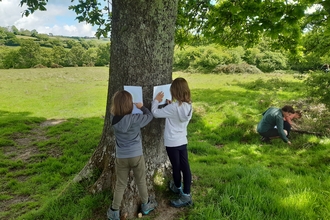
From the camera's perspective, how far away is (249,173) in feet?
13.3

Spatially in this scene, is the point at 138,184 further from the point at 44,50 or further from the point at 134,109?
the point at 44,50

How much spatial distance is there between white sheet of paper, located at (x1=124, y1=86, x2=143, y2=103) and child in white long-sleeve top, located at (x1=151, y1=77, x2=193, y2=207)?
0.22 meters

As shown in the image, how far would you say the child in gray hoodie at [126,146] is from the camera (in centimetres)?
293

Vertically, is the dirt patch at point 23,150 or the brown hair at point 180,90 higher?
the brown hair at point 180,90

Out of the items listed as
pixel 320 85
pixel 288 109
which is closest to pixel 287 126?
pixel 288 109

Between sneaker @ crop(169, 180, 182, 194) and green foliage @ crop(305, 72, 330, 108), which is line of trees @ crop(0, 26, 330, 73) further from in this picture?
sneaker @ crop(169, 180, 182, 194)

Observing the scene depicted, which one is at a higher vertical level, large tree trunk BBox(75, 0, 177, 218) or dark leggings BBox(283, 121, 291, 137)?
large tree trunk BBox(75, 0, 177, 218)

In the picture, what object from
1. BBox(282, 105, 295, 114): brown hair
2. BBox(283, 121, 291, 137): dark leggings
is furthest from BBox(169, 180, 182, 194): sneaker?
BBox(283, 121, 291, 137): dark leggings

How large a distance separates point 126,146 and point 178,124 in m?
0.77

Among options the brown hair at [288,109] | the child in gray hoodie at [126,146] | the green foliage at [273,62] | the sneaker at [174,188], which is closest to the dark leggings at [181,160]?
the sneaker at [174,188]

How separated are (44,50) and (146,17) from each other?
231ft

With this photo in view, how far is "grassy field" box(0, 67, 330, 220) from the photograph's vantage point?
318 cm

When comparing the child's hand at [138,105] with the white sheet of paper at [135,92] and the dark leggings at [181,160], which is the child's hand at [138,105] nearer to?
the white sheet of paper at [135,92]

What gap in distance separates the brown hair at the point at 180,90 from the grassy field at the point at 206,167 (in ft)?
4.90
